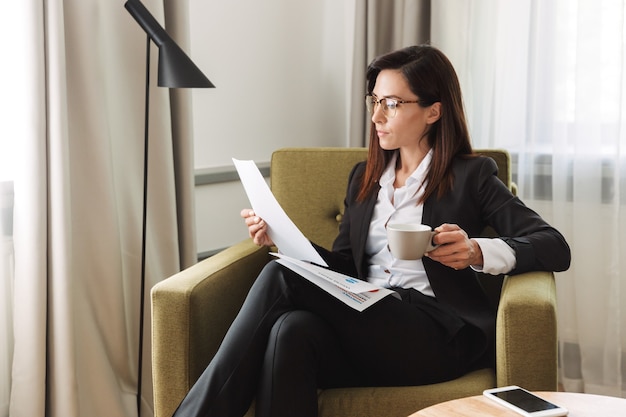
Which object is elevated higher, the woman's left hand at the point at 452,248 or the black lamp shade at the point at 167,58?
the black lamp shade at the point at 167,58

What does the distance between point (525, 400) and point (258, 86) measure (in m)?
1.98

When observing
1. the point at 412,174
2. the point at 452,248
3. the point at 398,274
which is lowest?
the point at 398,274

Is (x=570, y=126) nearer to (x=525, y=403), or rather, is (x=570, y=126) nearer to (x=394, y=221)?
(x=394, y=221)

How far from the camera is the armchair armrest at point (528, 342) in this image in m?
1.54

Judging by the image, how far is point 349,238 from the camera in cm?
208

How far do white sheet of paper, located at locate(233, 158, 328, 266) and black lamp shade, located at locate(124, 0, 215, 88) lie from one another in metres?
0.43

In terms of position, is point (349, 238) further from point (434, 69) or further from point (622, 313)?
point (622, 313)

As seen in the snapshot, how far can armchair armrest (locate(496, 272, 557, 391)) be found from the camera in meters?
1.54

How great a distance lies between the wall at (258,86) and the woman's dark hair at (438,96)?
3.02 ft

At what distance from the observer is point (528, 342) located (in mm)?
1540

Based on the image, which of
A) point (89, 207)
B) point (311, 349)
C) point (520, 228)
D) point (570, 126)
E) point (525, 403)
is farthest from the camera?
point (570, 126)

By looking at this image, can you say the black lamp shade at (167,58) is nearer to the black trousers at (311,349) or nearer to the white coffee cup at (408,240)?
the black trousers at (311,349)

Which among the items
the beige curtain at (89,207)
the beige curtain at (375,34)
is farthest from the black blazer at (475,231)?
the beige curtain at (375,34)

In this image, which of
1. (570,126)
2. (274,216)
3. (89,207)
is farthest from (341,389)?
(570,126)
